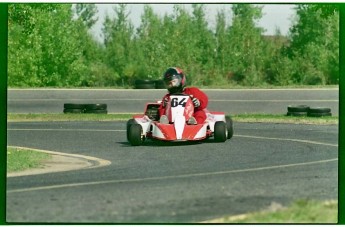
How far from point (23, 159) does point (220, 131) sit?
411cm

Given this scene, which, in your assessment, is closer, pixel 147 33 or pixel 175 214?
pixel 175 214

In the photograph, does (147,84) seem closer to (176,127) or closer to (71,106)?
(71,106)

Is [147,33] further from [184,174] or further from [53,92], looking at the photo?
[184,174]

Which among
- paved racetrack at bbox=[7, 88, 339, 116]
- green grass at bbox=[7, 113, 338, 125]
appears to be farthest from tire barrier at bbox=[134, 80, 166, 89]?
green grass at bbox=[7, 113, 338, 125]

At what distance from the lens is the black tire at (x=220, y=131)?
1612cm

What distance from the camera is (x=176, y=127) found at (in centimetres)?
1573

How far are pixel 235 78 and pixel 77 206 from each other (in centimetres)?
1516

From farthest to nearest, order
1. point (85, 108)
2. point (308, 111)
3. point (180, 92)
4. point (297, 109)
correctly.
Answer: point (85, 108), point (297, 109), point (308, 111), point (180, 92)

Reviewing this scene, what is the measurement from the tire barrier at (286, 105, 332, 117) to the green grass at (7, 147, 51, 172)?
922cm

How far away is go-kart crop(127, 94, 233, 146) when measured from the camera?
15.8 metres

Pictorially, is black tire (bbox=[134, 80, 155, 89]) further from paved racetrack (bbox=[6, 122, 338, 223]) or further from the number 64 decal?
the number 64 decal

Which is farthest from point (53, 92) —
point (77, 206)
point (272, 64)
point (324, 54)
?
point (77, 206)

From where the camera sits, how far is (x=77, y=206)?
9.88m

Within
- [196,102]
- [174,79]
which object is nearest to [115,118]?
[174,79]
